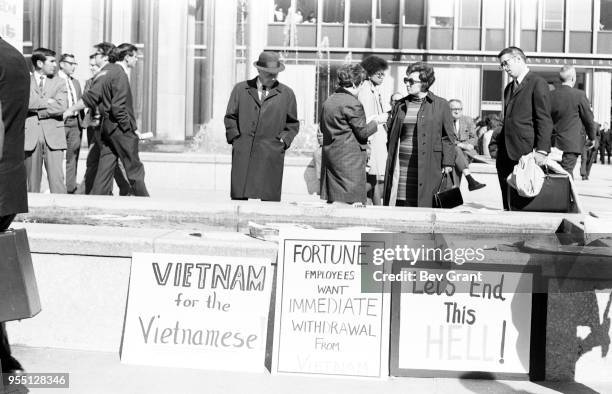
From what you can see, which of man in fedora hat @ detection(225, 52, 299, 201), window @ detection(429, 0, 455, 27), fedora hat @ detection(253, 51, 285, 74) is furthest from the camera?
window @ detection(429, 0, 455, 27)

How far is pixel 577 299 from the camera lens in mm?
5355

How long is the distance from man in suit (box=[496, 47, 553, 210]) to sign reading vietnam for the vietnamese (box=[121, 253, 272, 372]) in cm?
355

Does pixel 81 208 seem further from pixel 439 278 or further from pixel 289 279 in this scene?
pixel 439 278

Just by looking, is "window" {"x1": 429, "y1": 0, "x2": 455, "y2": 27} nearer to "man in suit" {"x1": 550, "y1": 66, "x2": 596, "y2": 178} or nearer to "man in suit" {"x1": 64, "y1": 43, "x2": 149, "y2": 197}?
"man in suit" {"x1": 550, "y1": 66, "x2": 596, "y2": 178}

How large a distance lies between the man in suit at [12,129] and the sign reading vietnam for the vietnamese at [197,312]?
1.02m

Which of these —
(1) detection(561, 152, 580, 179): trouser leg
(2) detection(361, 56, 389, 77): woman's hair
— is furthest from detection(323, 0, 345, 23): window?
(2) detection(361, 56, 389, 77): woman's hair

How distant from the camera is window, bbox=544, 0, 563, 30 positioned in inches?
1681

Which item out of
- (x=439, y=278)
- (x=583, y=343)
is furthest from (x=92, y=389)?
(x=583, y=343)

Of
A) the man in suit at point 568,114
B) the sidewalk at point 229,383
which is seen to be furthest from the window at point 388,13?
the sidewalk at point 229,383

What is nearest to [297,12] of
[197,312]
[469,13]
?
[469,13]

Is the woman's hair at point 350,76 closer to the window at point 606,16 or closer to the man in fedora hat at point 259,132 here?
the man in fedora hat at point 259,132

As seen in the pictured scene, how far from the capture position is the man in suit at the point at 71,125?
12109 mm

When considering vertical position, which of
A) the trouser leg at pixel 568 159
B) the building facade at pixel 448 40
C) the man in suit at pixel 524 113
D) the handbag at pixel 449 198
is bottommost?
the handbag at pixel 449 198

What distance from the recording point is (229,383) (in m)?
5.22
